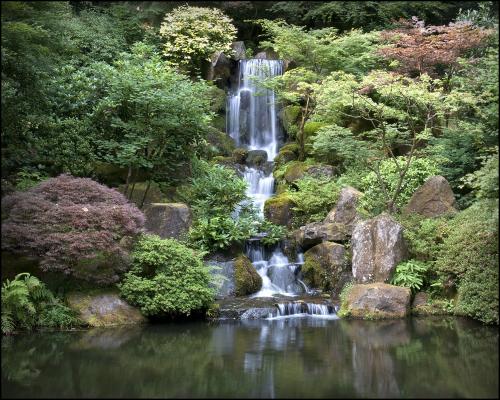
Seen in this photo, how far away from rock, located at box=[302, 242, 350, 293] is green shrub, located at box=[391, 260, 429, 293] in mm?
1566

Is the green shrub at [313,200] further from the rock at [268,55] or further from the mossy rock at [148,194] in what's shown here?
the rock at [268,55]

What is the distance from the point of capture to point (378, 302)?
12062 millimetres

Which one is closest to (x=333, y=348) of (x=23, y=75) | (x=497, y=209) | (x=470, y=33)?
(x=497, y=209)

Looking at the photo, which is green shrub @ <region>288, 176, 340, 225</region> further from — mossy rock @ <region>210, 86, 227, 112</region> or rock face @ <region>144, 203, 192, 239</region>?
mossy rock @ <region>210, 86, 227, 112</region>

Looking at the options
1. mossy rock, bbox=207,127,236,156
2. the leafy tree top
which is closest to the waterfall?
mossy rock, bbox=207,127,236,156

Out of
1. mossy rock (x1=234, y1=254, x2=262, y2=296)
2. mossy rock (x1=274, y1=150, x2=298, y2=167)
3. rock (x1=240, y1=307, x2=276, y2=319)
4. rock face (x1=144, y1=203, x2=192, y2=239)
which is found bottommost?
rock (x1=240, y1=307, x2=276, y2=319)

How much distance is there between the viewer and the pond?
686 centimetres

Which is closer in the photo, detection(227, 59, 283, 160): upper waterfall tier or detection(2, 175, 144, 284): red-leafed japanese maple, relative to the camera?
detection(2, 175, 144, 284): red-leafed japanese maple

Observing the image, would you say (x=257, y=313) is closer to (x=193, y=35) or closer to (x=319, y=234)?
(x=319, y=234)

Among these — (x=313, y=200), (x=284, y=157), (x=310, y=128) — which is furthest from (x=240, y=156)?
(x=313, y=200)

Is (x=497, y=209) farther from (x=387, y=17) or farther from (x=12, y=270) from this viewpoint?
(x=387, y=17)

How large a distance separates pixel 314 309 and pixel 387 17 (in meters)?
17.0

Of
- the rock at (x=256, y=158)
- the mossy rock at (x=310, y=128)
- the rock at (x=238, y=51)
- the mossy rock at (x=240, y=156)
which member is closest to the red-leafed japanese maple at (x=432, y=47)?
the mossy rock at (x=310, y=128)

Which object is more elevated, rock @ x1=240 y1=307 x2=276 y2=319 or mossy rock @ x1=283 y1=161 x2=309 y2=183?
mossy rock @ x1=283 y1=161 x2=309 y2=183
